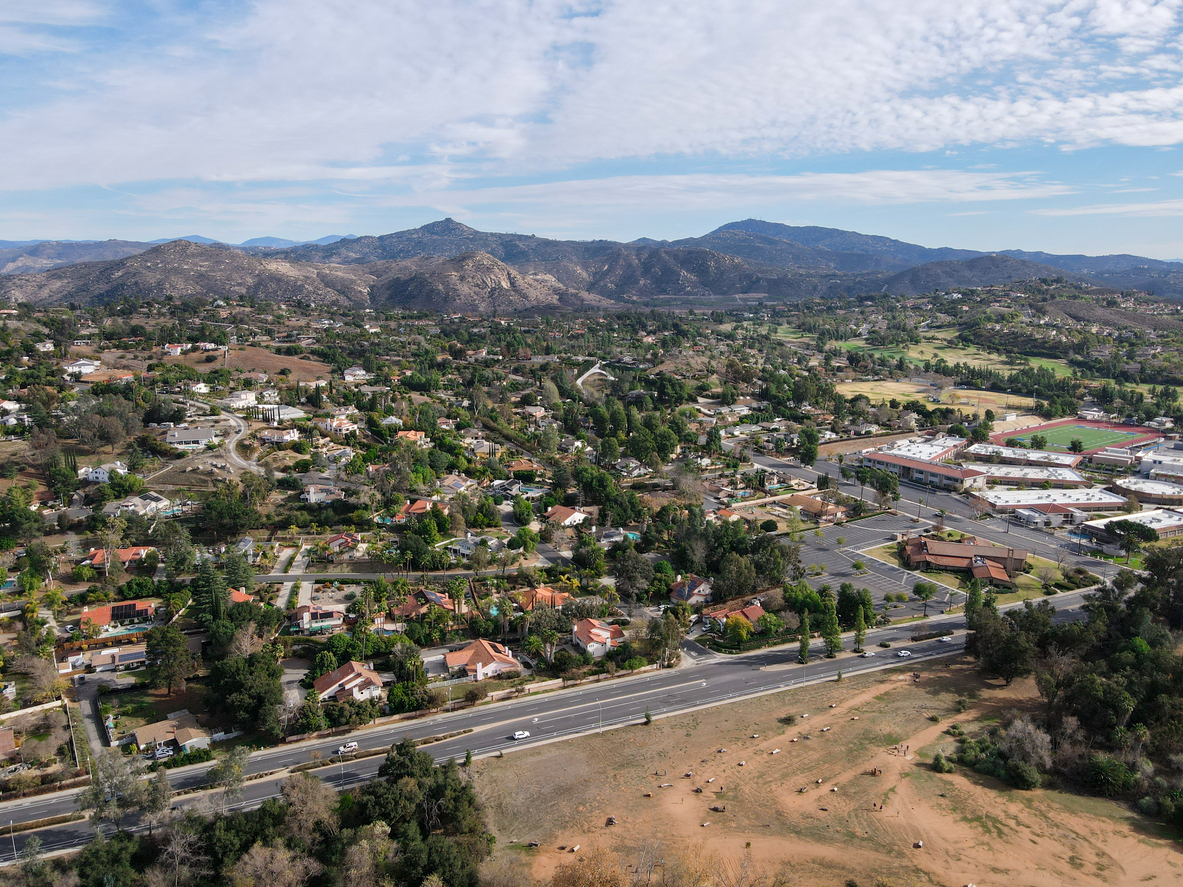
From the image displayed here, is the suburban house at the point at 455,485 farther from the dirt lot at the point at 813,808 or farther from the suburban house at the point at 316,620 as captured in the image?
the dirt lot at the point at 813,808

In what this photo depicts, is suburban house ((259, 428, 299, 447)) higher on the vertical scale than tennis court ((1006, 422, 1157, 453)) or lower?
higher

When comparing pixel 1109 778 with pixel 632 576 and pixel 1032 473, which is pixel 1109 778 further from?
pixel 1032 473

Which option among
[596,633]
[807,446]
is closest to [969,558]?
[807,446]

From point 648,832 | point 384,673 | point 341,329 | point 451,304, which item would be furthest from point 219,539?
point 451,304

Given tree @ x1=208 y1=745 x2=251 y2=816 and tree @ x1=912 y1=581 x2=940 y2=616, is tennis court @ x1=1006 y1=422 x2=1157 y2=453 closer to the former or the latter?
tree @ x1=912 y1=581 x2=940 y2=616

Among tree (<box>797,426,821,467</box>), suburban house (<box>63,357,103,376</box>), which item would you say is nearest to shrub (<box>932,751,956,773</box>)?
tree (<box>797,426,821,467</box>)
